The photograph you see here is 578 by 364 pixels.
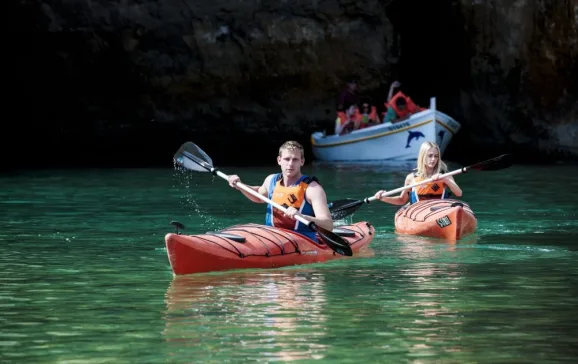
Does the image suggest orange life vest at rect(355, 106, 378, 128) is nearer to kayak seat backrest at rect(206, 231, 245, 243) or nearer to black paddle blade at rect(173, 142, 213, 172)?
black paddle blade at rect(173, 142, 213, 172)

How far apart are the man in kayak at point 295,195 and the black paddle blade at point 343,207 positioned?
2.53m

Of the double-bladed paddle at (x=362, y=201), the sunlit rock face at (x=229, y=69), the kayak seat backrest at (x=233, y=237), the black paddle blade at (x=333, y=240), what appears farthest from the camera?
the sunlit rock face at (x=229, y=69)

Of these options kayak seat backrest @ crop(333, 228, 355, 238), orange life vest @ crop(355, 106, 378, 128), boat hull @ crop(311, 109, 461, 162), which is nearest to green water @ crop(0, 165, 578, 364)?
kayak seat backrest @ crop(333, 228, 355, 238)

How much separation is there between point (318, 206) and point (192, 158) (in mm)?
2110

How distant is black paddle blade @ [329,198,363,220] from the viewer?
13.6 m

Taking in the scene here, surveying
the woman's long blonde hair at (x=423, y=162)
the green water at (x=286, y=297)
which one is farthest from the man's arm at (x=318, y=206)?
the woman's long blonde hair at (x=423, y=162)

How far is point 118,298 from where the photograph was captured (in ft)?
30.3

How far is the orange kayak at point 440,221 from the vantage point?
13.2 m

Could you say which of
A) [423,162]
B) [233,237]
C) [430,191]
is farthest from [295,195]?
[430,191]

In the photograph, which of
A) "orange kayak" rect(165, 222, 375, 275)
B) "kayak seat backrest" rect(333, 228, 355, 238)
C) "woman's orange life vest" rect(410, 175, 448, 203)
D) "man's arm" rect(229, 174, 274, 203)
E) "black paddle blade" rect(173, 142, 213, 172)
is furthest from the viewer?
"woman's orange life vest" rect(410, 175, 448, 203)

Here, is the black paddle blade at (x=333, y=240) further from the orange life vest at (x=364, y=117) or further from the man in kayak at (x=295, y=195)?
the orange life vest at (x=364, y=117)

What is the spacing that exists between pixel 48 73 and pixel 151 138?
9.49 ft

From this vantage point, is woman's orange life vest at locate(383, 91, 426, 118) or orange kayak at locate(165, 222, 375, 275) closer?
orange kayak at locate(165, 222, 375, 275)

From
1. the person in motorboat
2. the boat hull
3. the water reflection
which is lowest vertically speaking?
the water reflection
